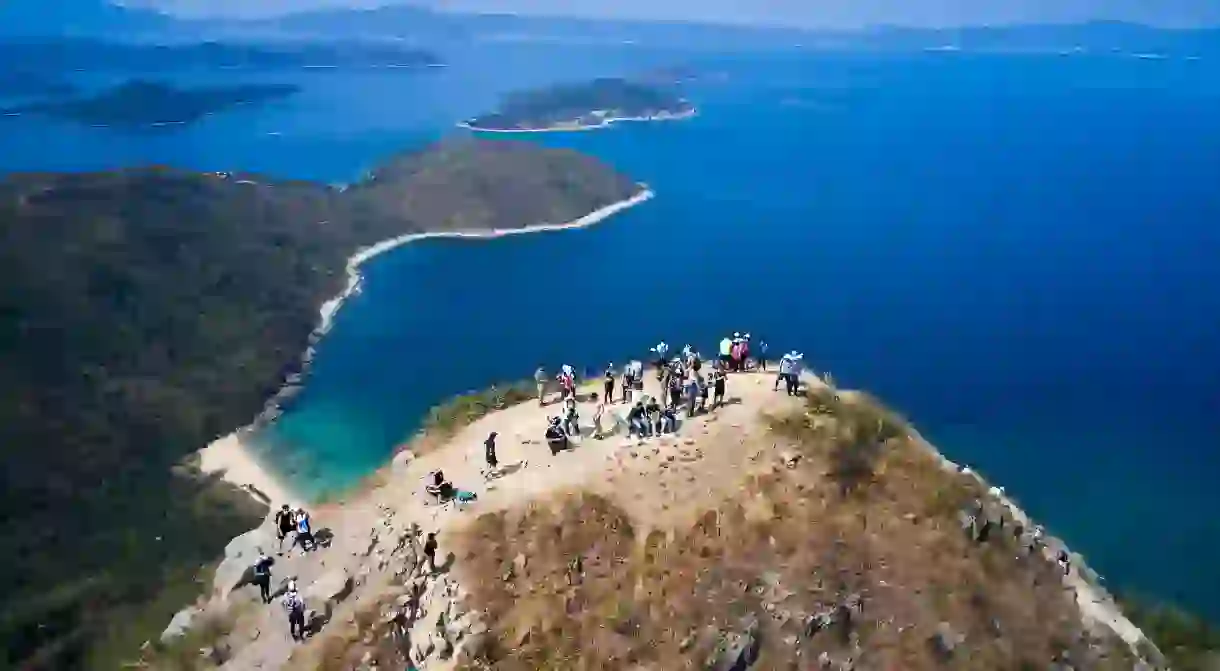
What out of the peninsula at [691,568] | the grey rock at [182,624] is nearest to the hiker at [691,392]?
the peninsula at [691,568]

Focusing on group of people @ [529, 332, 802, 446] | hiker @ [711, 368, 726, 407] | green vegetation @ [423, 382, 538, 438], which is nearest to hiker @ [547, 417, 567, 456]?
group of people @ [529, 332, 802, 446]

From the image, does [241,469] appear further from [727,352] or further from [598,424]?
[598,424]

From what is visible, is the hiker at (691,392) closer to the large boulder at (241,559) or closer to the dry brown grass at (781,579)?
the dry brown grass at (781,579)

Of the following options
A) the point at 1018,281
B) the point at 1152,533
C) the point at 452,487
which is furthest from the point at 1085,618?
the point at 1018,281

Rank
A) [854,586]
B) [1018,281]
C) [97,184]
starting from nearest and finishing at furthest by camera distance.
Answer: [854,586] < [97,184] < [1018,281]

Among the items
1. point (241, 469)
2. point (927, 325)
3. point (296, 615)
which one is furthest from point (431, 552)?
point (927, 325)

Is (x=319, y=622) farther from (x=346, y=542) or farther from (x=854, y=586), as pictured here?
(x=854, y=586)
